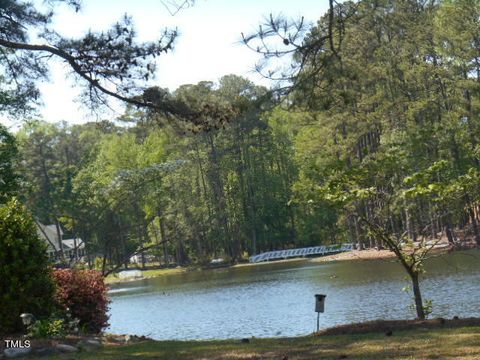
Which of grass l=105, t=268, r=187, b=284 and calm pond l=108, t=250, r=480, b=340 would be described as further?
grass l=105, t=268, r=187, b=284

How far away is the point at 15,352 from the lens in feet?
25.4

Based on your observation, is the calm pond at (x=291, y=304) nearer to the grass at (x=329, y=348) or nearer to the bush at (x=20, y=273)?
the grass at (x=329, y=348)

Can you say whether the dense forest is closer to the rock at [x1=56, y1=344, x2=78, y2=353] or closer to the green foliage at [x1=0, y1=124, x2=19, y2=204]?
the green foliage at [x1=0, y1=124, x2=19, y2=204]

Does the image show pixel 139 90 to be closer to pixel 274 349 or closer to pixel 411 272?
pixel 274 349

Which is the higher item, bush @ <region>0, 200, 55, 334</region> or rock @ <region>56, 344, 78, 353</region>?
bush @ <region>0, 200, 55, 334</region>

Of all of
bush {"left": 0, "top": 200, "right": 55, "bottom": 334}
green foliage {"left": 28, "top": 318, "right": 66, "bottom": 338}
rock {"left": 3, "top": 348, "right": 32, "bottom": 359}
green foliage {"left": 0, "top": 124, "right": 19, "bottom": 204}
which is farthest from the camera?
green foliage {"left": 0, "top": 124, "right": 19, "bottom": 204}

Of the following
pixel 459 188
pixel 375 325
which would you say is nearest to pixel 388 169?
pixel 459 188

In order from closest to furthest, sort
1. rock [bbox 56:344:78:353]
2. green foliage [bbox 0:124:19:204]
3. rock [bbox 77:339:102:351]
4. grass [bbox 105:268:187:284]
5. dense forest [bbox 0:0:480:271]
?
1. rock [bbox 56:344:78:353]
2. rock [bbox 77:339:102:351]
3. dense forest [bbox 0:0:480:271]
4. green foliage [bbox 0:124:19:204]
5. grass [bbox 105:268:187:284]

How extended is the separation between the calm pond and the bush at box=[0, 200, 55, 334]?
5773mm

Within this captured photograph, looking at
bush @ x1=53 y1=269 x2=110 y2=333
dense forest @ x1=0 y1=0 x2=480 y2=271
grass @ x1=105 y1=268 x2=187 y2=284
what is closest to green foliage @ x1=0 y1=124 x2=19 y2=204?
dense forest @ x1=0 y1=0 x2=480 y2=271

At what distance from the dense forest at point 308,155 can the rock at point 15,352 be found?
12.5ft

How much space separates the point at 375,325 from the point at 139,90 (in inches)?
188

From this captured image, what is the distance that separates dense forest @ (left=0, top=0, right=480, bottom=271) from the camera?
9.69 metres

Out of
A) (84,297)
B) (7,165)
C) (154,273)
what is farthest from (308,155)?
(84,297)
